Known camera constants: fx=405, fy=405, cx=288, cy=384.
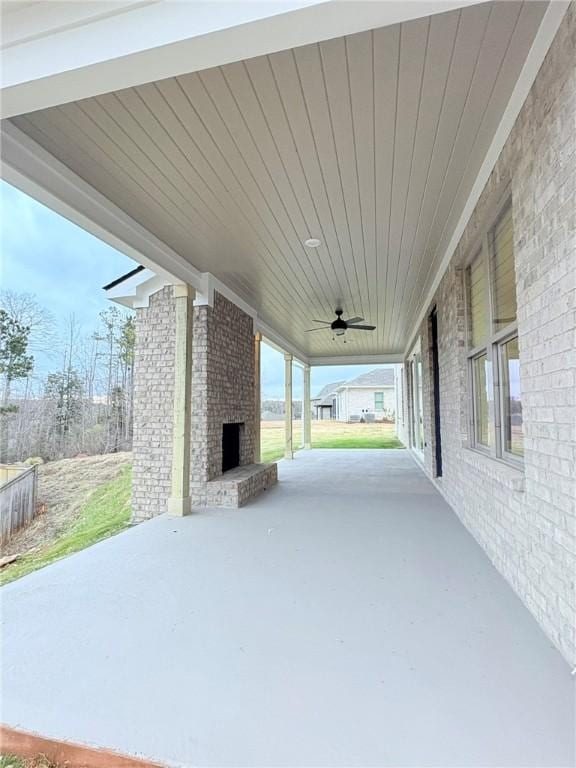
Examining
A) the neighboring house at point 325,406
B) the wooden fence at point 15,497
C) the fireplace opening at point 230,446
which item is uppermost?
the neighboring house at point 325,406

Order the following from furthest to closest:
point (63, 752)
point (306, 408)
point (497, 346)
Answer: point (306, 408)
point (497, 346)
point (63, 752)

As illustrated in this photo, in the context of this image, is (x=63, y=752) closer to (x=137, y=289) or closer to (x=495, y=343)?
(x=495, y=343)

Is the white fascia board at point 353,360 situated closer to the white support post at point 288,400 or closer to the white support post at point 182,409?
the white support post at point 288,400

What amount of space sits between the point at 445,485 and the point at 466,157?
3994 millimetres

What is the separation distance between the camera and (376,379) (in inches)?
1005

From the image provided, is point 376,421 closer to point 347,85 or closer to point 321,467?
point 321,467

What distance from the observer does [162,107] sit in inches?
95.0

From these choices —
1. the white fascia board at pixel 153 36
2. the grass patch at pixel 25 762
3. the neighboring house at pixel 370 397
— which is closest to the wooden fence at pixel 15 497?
the grass patch at pixel 25 762

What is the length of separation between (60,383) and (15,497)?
2.61m

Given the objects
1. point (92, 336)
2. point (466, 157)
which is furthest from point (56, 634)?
point (92, 336)

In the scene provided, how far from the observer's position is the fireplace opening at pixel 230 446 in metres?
6.29

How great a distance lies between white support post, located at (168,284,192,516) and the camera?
15.8ft

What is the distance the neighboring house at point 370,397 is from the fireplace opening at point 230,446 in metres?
18.8

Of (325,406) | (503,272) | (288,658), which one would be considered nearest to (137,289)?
(503,272)
